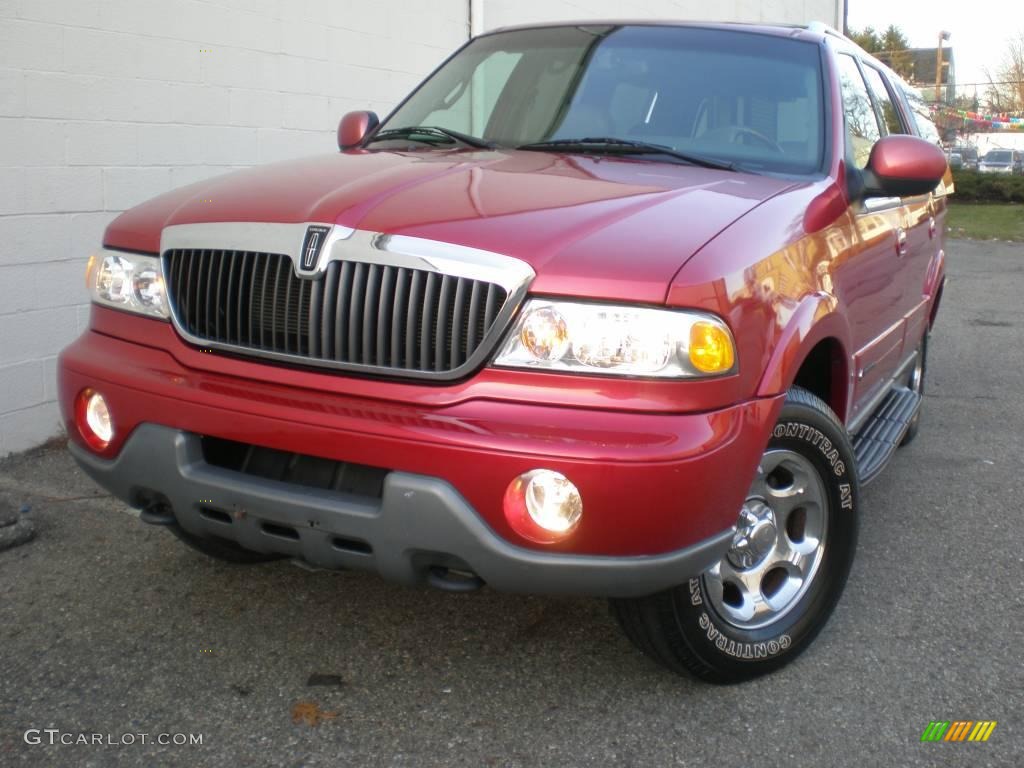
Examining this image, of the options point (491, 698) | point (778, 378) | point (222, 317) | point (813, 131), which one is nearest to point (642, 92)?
point (813, 131)

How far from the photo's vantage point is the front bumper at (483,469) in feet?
8.30

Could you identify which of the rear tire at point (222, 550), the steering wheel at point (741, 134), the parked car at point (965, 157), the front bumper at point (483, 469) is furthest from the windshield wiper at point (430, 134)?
the parked car at point (965, 157)

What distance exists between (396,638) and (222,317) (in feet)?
3.56

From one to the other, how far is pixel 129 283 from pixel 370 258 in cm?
84

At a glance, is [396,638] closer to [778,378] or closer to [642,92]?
[778,378]

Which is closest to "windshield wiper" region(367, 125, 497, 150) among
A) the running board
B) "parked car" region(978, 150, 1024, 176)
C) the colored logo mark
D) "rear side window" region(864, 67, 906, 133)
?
the running board

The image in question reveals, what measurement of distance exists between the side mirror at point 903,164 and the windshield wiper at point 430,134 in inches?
49.0

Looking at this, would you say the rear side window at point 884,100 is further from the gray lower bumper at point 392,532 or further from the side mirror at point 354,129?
the gray lower bumper at point 392,532

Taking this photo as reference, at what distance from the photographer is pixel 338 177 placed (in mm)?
3270

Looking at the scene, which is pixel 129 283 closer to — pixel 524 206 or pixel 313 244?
pixel 313 244

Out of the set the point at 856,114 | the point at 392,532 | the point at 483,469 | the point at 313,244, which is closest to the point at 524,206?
the point at 313,244

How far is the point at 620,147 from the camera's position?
3.70 metres

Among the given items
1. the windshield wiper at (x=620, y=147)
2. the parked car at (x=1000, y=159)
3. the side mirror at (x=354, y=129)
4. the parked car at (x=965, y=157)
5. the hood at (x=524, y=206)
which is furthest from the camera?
the parked car at (x=1000, y=159)

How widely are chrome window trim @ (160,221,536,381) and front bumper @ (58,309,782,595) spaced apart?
0.04 metres
